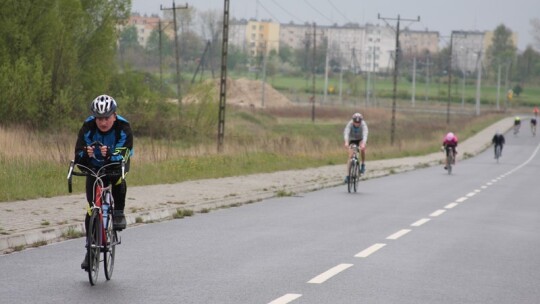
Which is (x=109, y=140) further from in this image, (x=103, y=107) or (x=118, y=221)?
(x=118, y=221)

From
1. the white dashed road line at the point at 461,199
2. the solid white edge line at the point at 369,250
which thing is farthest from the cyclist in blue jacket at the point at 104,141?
the white dashed road line at the point at 461,199

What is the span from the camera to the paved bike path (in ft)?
43.6

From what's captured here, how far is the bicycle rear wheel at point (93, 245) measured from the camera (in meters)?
9.39

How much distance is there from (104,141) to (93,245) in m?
1.05

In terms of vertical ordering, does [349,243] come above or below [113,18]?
below

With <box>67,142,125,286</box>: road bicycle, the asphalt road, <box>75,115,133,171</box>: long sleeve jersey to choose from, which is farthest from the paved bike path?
<box>75,115,133,171</box>: long sleeve jersey

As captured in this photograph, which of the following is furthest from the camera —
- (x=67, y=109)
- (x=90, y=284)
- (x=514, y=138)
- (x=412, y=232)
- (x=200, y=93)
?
(x=514, y=138)

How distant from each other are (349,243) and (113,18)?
35.8m

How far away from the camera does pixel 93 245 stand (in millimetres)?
9461

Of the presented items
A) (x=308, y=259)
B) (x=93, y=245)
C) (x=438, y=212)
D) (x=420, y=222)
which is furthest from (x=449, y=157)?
(x=93, y=245)

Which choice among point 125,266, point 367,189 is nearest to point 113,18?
point 367,189

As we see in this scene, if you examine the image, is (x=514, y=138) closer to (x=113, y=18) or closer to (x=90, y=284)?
(x=113, y=18)

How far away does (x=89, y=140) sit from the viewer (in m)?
9.95

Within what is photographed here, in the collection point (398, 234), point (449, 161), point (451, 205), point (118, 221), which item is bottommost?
point (449, 161)
